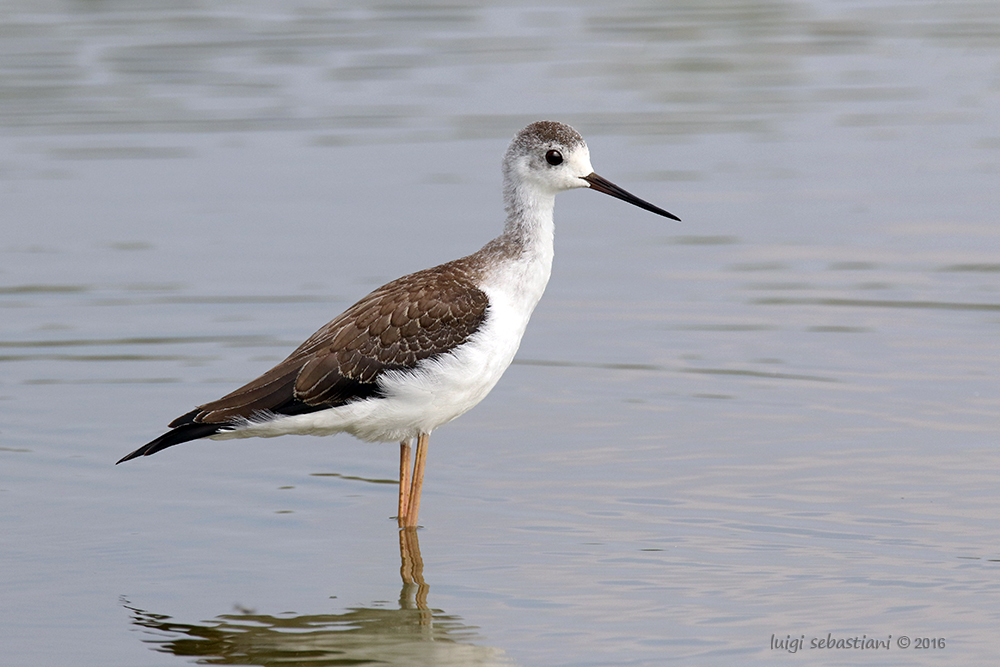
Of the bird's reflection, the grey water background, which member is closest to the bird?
the grey water background

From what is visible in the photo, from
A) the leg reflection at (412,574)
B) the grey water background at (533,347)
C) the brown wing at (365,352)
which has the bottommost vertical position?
the leg reflection at (412,574)

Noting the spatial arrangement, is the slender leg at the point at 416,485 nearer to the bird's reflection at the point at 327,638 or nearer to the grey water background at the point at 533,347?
the grey water background at the point at 533,347

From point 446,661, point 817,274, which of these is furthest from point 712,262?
point 446,661

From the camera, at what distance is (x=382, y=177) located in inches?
666

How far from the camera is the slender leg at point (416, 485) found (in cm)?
889

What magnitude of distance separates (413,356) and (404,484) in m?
0.87

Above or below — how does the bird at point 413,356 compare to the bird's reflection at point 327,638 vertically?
above

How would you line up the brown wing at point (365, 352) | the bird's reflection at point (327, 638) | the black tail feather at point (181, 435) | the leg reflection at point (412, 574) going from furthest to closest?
1. the brown wing at point (365, 352)
2. the black tail feather at point (181, 435)
3. the leg reflection at point (412, 574)
4. the bird's reflection at point (327, 638)

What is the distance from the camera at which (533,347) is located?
12.2 m

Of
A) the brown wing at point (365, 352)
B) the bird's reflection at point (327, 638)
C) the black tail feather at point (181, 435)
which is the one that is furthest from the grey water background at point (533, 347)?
the brown wing at point (365, 352)

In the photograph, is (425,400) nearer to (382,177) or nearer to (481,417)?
(481,417)

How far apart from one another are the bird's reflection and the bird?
113 centimetres

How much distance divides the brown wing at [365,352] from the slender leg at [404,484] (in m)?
0.60

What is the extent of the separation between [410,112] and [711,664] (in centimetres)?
1350
